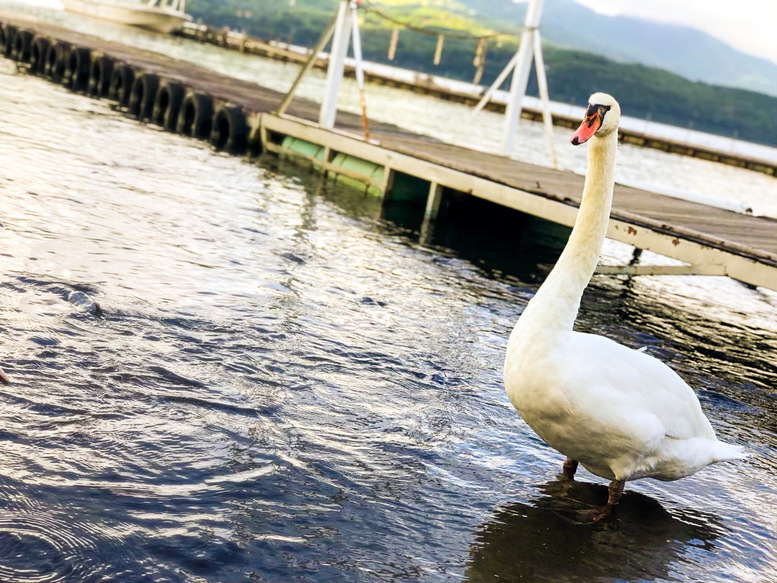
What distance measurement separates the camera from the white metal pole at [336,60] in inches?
759

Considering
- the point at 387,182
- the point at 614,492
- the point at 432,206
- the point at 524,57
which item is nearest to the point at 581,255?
the point at 614,492

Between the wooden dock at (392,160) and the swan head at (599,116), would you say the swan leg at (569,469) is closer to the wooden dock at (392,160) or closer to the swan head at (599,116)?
the swan head at (599,116)

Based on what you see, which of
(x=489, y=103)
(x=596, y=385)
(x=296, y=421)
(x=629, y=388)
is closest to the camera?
(x=596, y=385)

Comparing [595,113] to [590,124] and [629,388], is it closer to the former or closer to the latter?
[590,124]

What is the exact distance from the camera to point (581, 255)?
6324 millimetres

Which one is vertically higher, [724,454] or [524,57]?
[524,57]

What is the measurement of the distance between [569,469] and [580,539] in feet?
2.95

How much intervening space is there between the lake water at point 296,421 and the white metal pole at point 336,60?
7179 mm

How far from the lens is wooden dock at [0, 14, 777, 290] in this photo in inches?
509

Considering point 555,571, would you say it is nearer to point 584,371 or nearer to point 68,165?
point 584,371

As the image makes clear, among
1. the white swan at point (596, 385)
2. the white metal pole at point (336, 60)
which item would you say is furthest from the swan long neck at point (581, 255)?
the white metal pole at point (336, 60)

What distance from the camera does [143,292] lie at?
9.41 m

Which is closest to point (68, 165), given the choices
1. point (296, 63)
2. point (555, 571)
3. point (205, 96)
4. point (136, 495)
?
point (205, 96)

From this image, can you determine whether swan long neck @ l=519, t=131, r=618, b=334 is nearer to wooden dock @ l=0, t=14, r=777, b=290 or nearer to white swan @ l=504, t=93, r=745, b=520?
white swan @ l=504, t=93, r=745, b=520
